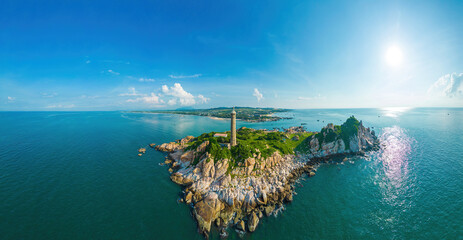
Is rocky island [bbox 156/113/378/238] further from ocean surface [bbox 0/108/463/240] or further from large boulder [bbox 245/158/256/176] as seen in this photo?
ocean surface [bbox 0/108/463/240]

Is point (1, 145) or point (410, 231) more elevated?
point (1, 145)

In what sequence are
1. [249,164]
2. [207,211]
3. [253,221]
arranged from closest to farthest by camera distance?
1. [253,221]
2. [207,211]
3. [249,164]

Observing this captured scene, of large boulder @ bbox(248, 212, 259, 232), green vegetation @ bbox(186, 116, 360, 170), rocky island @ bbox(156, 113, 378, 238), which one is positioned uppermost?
green vegetation @ bbox(186, 116, 360, 170)

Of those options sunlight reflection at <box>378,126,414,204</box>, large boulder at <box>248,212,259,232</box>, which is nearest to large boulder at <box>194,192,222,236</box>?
large boulder at <box>248,212,259,232</box>

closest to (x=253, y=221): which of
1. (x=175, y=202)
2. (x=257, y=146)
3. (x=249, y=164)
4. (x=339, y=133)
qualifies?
(x=249, y=164)

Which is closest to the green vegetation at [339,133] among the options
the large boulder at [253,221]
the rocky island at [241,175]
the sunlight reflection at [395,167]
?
the rocky island at [241,175]

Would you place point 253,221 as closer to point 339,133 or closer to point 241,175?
point 241,175

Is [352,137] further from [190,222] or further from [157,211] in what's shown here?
[157,211]

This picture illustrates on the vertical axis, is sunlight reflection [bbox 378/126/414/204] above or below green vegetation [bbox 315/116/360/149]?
below

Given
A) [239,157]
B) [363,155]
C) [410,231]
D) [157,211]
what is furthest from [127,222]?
[363,155]
